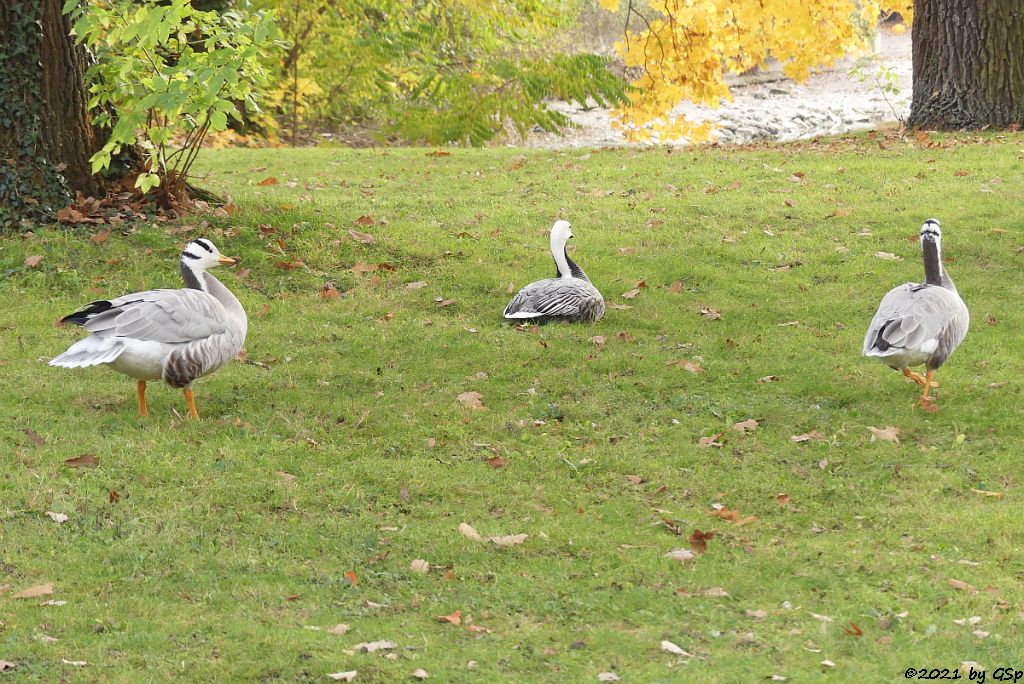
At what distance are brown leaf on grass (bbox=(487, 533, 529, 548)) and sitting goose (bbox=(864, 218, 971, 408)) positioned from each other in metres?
3.17

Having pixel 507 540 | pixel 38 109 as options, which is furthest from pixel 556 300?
pixel 38 109

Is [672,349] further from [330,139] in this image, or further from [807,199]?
[330,139]

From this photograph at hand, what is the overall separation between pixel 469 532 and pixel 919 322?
12.7 feet

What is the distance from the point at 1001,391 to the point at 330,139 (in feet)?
77.2

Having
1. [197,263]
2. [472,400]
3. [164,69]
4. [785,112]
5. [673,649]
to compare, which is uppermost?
[164,69]

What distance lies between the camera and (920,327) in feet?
26.2

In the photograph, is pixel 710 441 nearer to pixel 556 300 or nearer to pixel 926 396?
pixel 926 396

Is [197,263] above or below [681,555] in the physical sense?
above

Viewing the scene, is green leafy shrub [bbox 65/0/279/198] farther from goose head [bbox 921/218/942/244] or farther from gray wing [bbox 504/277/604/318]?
goose head [bbox 921/218/942/244]

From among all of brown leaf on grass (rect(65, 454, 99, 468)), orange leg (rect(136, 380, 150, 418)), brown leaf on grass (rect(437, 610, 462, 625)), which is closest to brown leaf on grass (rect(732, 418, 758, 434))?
brown leaf on grass (rect(437, 610, 462, 625))

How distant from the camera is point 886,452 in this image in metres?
7.74

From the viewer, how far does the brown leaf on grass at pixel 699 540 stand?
6473 millimetres

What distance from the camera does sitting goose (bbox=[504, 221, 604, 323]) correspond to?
10.2m

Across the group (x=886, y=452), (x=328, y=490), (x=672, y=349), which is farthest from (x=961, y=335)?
(x=328, y=490)
